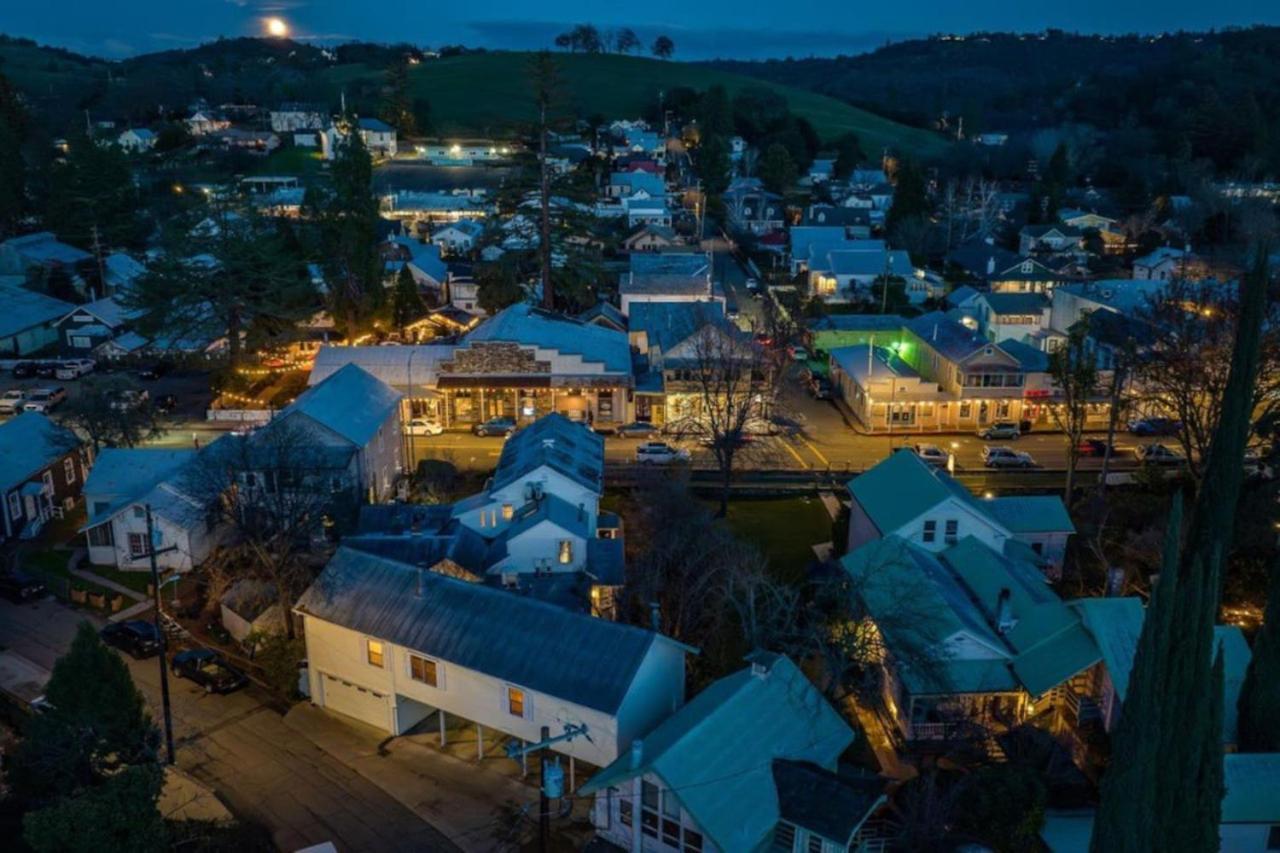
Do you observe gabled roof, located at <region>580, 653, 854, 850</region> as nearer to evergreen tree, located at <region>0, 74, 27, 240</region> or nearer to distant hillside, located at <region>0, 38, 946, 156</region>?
evergreen tree, located at <region>0, 74, 27, 240</region>

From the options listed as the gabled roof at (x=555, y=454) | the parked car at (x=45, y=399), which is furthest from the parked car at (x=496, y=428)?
the parked car at (x=45, y=399)

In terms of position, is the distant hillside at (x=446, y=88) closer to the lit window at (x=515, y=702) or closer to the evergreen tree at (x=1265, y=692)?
the lit window at (x=515, y=702)

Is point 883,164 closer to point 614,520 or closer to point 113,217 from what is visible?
point 113,217

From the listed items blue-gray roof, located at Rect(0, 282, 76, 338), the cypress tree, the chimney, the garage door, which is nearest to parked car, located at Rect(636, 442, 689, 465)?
the chimney

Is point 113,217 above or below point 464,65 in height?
below

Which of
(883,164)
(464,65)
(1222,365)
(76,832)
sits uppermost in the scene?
(464,65)

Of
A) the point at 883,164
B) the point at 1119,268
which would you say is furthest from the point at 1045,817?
the point at 883,164
